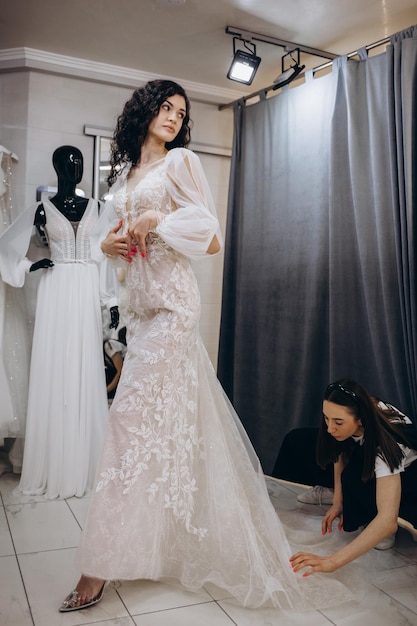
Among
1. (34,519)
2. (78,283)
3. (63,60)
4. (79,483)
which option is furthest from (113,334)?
(63,60)

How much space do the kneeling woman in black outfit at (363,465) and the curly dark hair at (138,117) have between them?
1.14 metres

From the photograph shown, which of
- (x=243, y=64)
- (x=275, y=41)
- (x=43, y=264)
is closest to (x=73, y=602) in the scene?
(x=43, y=264)

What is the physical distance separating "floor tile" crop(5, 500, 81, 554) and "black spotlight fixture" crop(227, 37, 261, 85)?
95.7 inches

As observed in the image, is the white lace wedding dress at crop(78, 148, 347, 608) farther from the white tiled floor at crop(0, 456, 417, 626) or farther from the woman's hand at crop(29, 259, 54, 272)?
the woman's hand at crop(29, 259, 54, 272)

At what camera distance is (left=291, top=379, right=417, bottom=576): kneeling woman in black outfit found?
182cm

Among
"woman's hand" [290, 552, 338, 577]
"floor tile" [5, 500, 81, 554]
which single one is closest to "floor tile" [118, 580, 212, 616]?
"woman's hand" [290, 552, 338, 577]

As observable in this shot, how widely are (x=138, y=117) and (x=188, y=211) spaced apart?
→ 47cm

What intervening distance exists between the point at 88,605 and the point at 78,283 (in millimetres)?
1659

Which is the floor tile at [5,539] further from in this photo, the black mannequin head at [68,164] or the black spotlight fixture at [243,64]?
the black spotlight fixture at [243,64]

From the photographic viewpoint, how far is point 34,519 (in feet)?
8.32

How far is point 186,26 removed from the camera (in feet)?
10.2

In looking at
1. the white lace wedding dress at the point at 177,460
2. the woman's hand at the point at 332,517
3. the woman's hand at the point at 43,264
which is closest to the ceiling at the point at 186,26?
the woman's hand at the point at 43,264

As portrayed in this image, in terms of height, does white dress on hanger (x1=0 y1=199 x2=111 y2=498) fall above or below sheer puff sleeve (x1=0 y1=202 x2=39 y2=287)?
below

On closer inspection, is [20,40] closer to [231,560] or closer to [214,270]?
[214,270]
